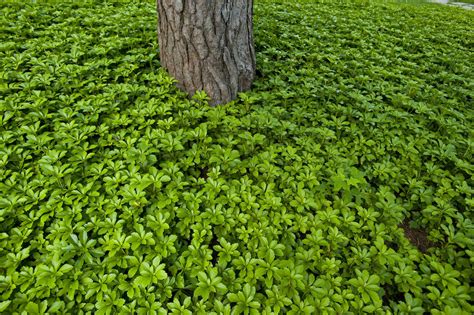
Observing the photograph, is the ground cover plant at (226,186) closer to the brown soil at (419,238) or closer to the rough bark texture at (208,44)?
the brown soil at (419,238)

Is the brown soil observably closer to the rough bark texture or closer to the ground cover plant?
the ground cover plant

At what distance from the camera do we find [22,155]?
2.16 meters

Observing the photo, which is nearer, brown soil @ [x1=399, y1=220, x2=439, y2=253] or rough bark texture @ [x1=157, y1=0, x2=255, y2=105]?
brown soil @ [x1=399, y1=220, x2=439, y2=253]

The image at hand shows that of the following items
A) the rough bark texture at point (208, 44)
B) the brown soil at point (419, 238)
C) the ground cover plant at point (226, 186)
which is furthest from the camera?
the rough bark texture at point (208, 44)

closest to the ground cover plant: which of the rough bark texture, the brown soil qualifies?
the brown soil

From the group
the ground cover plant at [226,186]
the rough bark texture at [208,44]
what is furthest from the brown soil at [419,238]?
the rough bark texture at [208,44]

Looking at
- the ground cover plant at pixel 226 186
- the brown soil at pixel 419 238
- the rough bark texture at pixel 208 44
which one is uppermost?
the rough bark texture at pixel 208 44

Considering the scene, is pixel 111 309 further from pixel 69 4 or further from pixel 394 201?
pixel 69 4

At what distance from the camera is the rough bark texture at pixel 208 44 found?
103 inches

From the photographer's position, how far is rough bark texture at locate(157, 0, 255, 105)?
8.57ft

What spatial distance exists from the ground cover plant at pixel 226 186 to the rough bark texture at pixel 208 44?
209 mm

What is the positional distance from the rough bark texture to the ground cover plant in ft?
0.69

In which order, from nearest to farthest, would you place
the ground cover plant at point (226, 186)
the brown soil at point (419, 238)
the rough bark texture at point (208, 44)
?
the ground cover plant at point (226, 186)
the brown soil at point (419, 238)
the rough bark texture at point (208, 44)

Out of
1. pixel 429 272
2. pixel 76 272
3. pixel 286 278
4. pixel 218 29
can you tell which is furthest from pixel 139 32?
pixel 429 272
